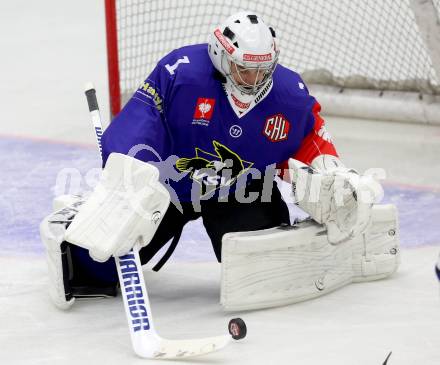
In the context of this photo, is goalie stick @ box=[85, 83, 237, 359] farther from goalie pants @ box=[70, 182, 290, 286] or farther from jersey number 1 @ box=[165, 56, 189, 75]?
jersey number 1 @ box=[165, 56, 189, 75]

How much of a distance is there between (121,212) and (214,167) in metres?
0.51

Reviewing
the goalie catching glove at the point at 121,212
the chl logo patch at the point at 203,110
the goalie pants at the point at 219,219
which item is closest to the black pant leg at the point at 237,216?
the goalie pants at the point at 219,219

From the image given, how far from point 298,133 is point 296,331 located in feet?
2.08

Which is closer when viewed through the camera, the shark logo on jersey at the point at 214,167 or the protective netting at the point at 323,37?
the shark logo on jersey at the point at 214,167

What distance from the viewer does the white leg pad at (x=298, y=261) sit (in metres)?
3.05

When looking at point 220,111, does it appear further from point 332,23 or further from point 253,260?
point 332,23

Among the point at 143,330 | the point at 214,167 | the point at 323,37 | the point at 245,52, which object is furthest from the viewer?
the point at 323,37

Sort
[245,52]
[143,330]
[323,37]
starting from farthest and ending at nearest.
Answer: [323,37], [245,52], [143,330]

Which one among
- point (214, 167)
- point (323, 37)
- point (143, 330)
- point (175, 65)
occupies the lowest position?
point (323, 37)

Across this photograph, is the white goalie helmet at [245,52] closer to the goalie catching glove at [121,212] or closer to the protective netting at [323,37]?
the goalie catching glove at [121,212]

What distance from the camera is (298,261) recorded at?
3.19 m

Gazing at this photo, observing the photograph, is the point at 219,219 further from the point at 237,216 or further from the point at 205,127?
the point at 205,127

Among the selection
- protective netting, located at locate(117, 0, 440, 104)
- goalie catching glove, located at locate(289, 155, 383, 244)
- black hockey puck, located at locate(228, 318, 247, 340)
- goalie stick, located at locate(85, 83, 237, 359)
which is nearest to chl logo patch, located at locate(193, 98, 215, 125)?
goalie catching glove, located at locate(289, 155, 383, 244)

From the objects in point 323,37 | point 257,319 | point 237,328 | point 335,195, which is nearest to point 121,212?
point 237,328
